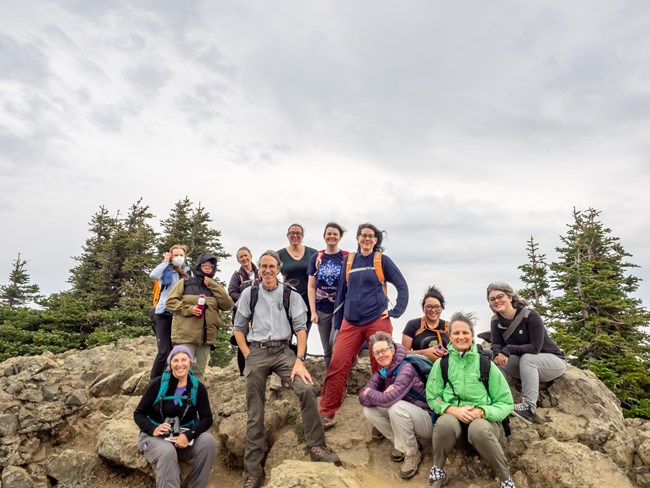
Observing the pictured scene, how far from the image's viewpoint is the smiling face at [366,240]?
692cm

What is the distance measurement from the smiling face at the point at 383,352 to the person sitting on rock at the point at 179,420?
9.23 ft

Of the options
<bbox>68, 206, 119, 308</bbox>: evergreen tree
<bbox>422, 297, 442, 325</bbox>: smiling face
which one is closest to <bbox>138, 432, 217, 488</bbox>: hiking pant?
<bbox>422, 297, 442, 325</bbox>: smiling face

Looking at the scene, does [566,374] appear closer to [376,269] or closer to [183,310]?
[376,269]

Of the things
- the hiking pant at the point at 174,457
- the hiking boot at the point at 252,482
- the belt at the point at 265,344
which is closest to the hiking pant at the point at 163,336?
the hiking pant at the point at 174,457

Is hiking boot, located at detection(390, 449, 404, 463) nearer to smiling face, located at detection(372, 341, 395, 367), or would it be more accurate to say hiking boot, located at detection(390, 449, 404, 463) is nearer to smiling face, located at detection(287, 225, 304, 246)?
smiling face, located at detection(372, 341, 395, 367)

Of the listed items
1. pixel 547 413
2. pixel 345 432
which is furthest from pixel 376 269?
pixel 547 413

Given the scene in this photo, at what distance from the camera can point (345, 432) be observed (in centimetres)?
689

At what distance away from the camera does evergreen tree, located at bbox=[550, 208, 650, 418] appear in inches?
679

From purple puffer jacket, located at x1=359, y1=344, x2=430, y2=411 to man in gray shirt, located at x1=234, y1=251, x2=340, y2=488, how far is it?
0.93m

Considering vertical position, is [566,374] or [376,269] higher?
[376,269]


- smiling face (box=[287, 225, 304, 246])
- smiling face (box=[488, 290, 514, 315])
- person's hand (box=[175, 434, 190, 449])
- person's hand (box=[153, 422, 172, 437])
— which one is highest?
smiling face (box=[287, 225, 304, 246])

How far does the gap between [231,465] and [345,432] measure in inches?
97.1

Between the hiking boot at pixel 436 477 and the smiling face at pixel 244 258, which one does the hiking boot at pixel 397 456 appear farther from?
the smiling face at pixel 244 258

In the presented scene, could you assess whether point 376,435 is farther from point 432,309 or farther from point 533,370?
point 533,370
